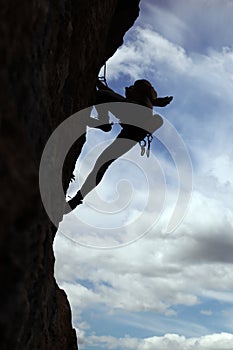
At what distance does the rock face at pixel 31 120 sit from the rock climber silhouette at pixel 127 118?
1663mm

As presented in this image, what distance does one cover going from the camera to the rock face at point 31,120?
150 inches

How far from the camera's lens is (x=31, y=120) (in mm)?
5863

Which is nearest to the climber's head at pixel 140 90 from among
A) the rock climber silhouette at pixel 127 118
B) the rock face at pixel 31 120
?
the rock climber silhouette at pixel 127 118

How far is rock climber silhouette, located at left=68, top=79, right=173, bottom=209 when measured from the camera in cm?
1452

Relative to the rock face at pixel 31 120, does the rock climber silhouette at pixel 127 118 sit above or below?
above

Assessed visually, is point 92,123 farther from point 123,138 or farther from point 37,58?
point 37,58

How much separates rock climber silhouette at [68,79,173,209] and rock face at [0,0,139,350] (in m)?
1.66

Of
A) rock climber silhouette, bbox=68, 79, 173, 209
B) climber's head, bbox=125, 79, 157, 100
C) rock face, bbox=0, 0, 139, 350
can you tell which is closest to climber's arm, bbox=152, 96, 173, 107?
rock climber silhouette, bbox=68, 79, 173, 209

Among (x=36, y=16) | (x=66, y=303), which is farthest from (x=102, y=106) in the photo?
(x=36, y=16)

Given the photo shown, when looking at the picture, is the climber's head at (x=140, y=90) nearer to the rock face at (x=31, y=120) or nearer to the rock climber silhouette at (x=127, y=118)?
the rock climber silhouette at (x=127, y=118)

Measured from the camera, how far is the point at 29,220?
3.94 meters

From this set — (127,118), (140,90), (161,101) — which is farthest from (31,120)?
(161,101)

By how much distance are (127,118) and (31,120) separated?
900 centimetres

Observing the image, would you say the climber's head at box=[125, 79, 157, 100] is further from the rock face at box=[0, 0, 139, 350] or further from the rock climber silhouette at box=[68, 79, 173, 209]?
the rock face at box=[0, 0, 139, 350]
